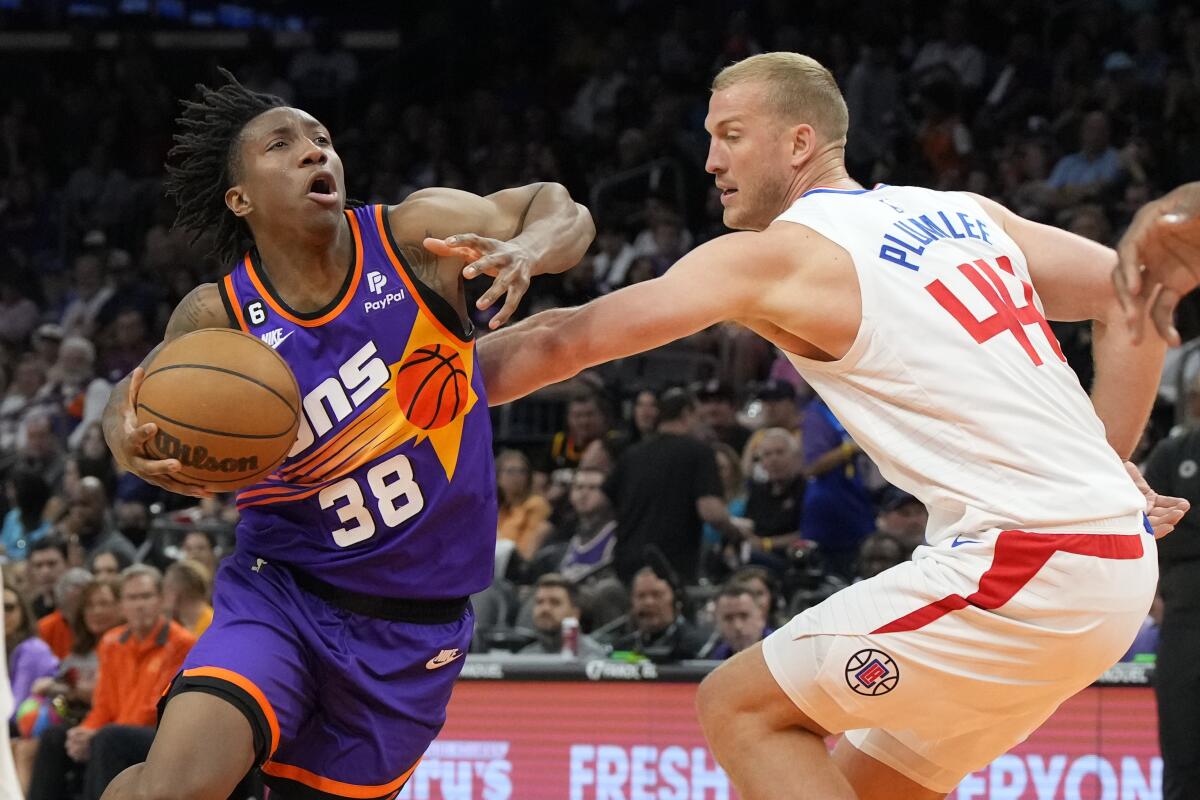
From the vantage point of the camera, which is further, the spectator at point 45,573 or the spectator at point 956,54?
the spectator at point 956,54

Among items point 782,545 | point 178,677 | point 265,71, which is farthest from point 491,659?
point 265,71

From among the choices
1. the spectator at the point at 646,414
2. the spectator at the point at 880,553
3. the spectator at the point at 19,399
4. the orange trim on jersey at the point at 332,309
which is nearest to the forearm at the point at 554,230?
the orange trim on jersey at the point at 332,309

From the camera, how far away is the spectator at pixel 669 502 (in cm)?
937

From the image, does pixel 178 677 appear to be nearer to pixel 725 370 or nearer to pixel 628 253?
pixel 725 370

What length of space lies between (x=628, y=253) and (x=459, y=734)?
19.7ft

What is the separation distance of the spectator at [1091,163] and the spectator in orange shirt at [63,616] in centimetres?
674

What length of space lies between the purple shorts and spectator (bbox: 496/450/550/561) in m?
6.11

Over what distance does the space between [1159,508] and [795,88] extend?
1273 millimetres

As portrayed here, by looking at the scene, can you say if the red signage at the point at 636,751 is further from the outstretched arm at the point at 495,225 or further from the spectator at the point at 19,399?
the spectator at the point at 19,399

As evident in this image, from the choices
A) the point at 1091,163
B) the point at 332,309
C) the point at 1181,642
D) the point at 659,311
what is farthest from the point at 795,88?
the point at 1091,163

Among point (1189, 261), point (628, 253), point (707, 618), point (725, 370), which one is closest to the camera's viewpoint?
point (1189, 261)

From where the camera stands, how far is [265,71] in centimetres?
1812

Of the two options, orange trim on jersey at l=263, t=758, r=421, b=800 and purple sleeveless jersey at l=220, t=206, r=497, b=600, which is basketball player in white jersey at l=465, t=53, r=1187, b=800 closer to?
purple sleeveless jersey at l=220, t=206, r=497, b=600

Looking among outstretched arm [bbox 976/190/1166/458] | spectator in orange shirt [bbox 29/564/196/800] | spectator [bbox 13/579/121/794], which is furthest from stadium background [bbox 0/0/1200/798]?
outstretched arm [bbox 976/190/1166/458]
